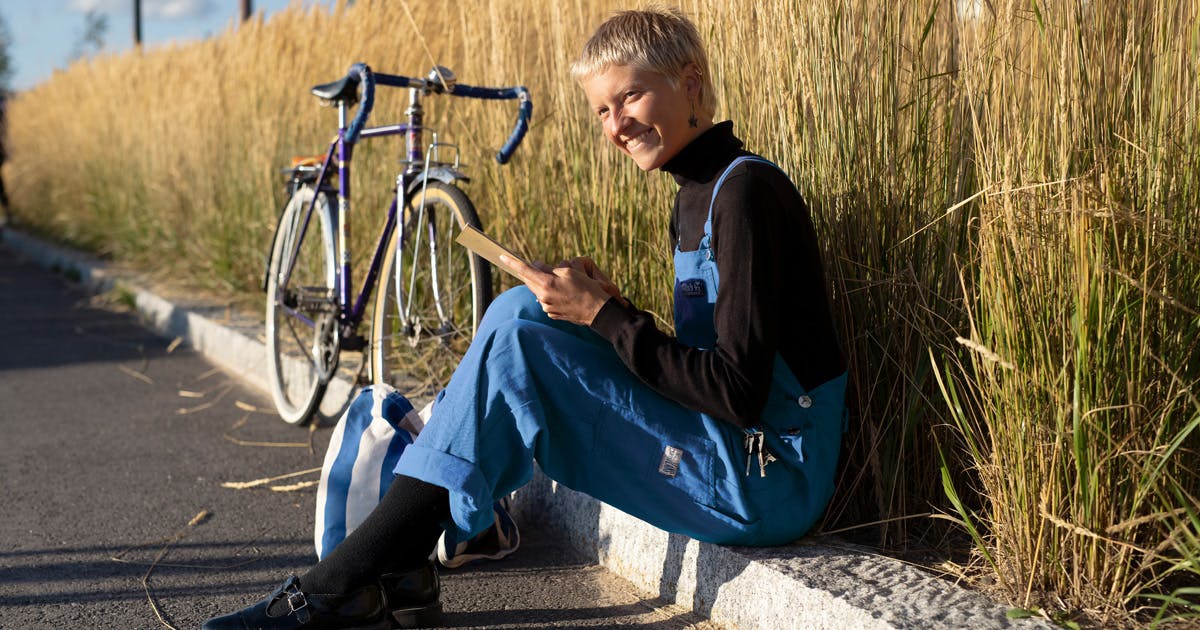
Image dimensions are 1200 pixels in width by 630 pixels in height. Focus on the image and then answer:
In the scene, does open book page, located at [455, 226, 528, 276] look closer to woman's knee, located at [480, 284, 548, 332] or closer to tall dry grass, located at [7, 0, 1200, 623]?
woman's knee, located at [480, 284, 548, 332]

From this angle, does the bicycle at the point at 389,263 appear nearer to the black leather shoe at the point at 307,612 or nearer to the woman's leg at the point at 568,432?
the woman's leg at the point at 568,432

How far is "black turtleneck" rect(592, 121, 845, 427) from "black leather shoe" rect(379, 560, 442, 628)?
66 centimetres

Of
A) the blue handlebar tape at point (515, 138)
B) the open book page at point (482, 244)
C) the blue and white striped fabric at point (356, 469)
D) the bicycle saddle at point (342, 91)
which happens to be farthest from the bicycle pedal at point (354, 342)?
the open book page at point (482, 244)

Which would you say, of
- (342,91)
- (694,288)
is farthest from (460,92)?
(694,288)

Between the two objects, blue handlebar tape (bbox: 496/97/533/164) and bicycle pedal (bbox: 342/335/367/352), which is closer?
blue handlebar tape (bbox: 496/97/533/164)

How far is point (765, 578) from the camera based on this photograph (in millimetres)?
2367

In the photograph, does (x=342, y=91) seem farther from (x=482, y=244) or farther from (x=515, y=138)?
(x=482, y=244)

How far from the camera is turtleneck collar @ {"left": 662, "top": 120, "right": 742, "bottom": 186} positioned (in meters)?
2.48

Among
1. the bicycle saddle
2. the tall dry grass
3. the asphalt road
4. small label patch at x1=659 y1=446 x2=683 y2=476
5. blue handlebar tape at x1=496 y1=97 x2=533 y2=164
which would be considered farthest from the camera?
the bicycle saddle

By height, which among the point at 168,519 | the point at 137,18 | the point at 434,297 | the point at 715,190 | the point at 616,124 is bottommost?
the point at 168,519

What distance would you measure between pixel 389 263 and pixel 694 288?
1.81m

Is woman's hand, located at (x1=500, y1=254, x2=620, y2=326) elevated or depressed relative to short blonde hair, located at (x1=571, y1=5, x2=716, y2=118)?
depressed

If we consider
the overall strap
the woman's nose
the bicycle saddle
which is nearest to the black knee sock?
the overall strap

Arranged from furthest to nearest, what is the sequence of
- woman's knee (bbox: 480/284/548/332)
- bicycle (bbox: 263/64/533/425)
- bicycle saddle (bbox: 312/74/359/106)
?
bicycle saddle (bbox: 312/74/359/106)
bicycle (bbox: 263/64/533/425)
woman's knee (bbox: 480/284/548/332)
